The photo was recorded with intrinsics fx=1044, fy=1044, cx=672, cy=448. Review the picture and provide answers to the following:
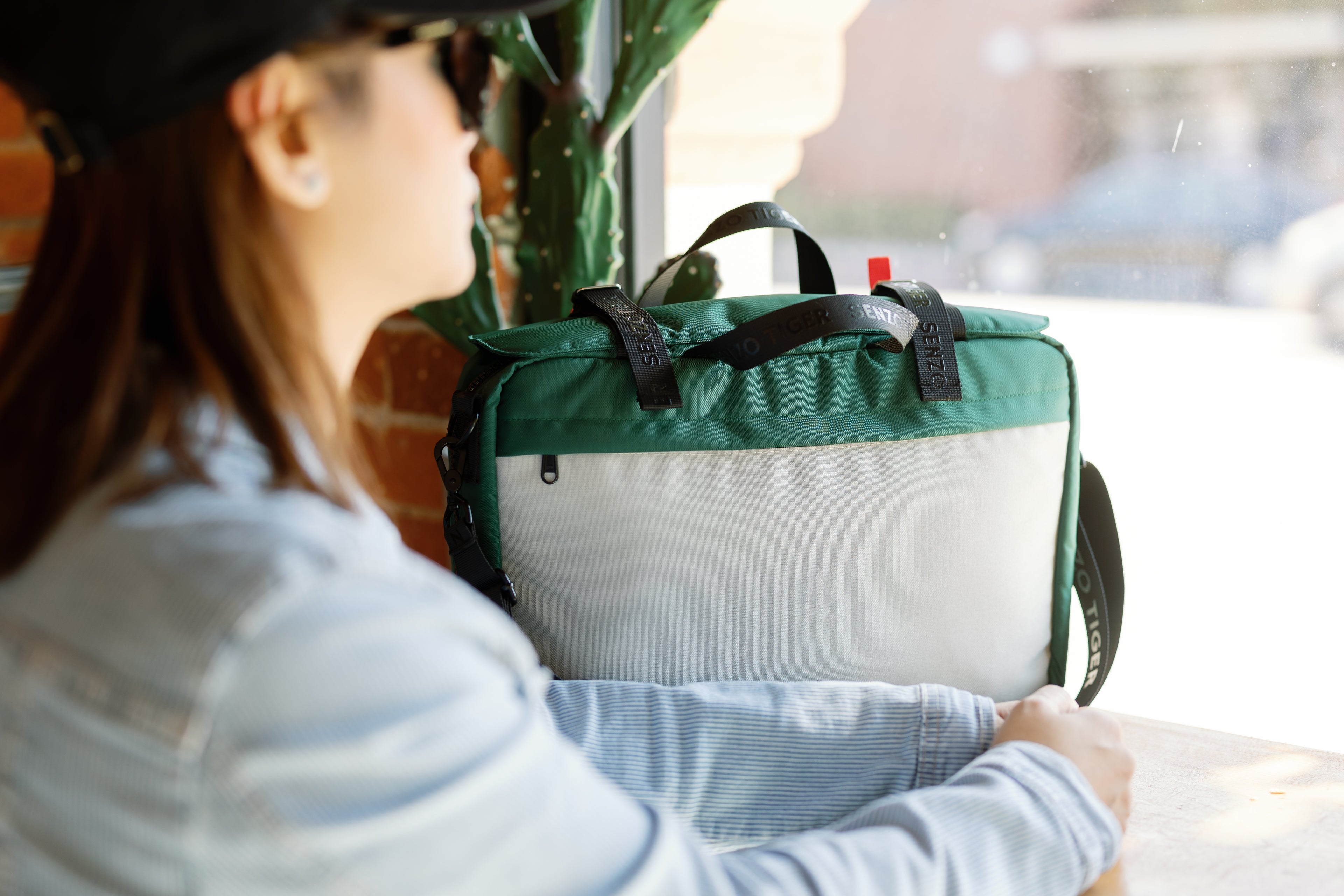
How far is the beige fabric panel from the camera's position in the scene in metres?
0.79

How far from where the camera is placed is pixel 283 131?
1.43 feet

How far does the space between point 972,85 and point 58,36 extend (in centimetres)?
97

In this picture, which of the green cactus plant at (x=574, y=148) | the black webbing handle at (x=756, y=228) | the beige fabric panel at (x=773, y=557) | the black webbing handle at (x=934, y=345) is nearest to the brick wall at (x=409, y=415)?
the green cactus plant at (x=574, y=148)

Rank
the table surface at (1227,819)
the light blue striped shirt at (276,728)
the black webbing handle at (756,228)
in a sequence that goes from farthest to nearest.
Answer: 1. the black webbing handle at (756,228)
2. the table surface at (1227,819)
3. the light blue striped shirt at (276,728)

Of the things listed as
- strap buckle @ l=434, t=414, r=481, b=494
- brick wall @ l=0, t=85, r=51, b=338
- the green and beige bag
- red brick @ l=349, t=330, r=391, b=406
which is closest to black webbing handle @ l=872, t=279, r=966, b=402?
the green and beige bag

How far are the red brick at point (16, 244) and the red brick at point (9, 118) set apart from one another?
0.11 meters

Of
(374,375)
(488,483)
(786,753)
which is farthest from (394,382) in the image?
(786,753)

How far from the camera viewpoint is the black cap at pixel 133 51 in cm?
37

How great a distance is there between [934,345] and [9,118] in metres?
1.12

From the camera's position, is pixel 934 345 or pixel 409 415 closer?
pixel 934 345

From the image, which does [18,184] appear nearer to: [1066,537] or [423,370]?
[423,370]

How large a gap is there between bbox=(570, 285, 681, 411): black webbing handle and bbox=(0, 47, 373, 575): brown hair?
38 centimetres

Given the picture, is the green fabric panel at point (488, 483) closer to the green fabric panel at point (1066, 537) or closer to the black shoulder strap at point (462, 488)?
the black shoulder strap at point (462, 488)

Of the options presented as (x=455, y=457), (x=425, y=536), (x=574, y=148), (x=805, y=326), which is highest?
(x=574, y=148)
